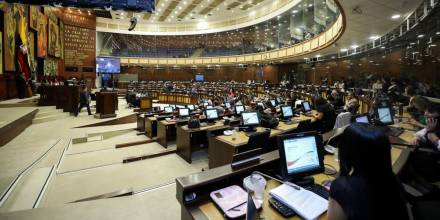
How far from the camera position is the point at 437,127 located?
2895 millimetres

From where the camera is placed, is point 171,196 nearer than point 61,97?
Yes

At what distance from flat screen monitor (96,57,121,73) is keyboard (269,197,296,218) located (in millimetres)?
22961

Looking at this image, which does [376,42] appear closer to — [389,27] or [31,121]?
[389,27]

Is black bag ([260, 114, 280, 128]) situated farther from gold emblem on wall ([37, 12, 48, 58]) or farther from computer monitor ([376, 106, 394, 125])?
gold emblem on wall ([37, 12, 48, 58])

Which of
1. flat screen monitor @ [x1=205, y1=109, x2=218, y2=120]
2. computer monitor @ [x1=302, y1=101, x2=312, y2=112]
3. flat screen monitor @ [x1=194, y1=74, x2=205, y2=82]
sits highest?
flat screen monitor @ [x1=194, y1=74, x2=205, y2=82]

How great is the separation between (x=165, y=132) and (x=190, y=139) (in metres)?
1.34

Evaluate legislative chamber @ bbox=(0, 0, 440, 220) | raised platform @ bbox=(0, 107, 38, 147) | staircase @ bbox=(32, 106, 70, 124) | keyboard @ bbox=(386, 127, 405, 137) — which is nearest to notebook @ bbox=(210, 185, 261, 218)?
legislative chamber @ bbox=(0, 0, 440, 220)

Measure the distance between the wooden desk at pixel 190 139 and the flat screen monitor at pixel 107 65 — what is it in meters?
19.1

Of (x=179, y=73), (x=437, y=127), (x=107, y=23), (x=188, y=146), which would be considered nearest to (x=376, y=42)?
(x=437, y=127)

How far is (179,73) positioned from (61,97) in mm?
18196

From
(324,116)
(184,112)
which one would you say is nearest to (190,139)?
(184,112)

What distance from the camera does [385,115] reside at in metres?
4.52

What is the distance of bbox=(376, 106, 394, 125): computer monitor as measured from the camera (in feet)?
14.7

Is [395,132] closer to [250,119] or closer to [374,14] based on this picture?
[250,119]
